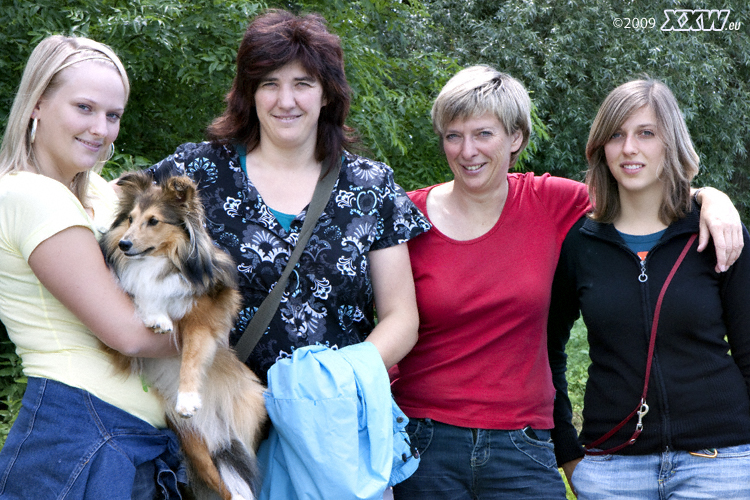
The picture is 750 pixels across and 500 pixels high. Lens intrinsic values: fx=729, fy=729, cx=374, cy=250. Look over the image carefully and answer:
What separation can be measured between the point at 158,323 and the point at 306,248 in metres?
0.61

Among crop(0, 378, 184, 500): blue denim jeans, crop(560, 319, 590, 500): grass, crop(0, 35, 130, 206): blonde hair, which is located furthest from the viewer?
crop(560, 319, 590, 500): grass

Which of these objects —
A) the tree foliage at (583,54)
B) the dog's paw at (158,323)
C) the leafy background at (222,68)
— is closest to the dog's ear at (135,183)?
the dog's paw at (158,323)

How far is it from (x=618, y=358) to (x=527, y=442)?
51cm

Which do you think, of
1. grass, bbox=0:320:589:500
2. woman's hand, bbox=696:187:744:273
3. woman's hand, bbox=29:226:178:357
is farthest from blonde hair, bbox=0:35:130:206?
grass, bbox=0:320:589:500

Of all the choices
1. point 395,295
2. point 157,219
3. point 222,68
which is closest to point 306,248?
point 395,295

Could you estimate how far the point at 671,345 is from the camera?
2783 mm

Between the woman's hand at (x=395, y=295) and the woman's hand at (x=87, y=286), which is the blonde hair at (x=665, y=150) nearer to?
the woman's hand at (x=395, y=295)

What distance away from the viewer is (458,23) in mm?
14398

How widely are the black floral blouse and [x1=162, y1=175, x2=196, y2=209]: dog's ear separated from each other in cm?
14

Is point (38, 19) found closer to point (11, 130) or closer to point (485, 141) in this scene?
point (11, 130)

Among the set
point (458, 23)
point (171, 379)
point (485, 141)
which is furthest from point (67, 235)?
point (458, 23)

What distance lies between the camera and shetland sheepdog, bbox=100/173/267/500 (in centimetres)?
271

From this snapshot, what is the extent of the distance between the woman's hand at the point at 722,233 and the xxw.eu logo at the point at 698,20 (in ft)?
40.6

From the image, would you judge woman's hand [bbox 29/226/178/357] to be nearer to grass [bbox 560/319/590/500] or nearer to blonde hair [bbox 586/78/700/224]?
blonde hair [bbox 586/78/700/224]
